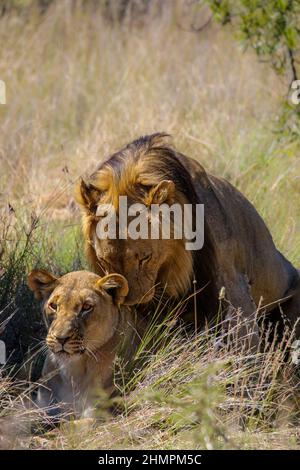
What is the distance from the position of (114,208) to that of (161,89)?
5722mm

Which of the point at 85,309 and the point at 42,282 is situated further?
the point at 42,282

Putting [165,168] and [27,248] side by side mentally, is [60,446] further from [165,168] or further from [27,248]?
[27,248]

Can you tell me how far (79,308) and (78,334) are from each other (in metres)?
0.14

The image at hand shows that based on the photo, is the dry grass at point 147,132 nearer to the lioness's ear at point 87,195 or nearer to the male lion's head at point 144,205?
the male lion's head at point 144,205

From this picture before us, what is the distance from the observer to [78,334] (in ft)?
17.3

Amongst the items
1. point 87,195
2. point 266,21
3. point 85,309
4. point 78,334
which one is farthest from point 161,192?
point 266,21

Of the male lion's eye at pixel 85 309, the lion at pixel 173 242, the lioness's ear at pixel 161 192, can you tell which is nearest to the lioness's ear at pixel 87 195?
the lion at pixel 173 242

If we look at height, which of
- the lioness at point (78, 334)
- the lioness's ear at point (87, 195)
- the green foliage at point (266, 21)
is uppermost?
the green foliage at point (266, 21)

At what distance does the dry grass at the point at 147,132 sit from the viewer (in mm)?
5270

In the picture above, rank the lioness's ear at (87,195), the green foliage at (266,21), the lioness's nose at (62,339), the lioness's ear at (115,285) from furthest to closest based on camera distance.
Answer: the green foliage at (266,21)
the lioness's ear at (87,195)
the lioness's ear at (115,285)
the lioness's nose at (62,339)

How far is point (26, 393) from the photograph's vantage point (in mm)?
5633

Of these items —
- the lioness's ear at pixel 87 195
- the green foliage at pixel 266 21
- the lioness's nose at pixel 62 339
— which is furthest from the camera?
the green foliage at pixel 266 21

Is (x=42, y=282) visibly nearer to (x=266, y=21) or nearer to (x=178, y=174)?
(x=178, y=174)
